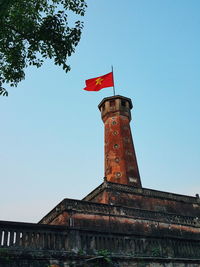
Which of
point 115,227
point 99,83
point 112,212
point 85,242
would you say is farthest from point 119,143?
point 85,242

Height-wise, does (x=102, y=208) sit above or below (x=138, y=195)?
below

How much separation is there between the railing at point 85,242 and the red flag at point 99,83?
594 inches

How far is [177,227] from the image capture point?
1922 cm

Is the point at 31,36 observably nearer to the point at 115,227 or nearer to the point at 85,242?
the point at 85,242

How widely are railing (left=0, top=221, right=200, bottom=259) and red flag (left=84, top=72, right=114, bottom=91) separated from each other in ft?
49.5

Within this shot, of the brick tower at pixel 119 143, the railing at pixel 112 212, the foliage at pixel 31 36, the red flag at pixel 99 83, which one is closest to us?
the foliage at pixel 31 36

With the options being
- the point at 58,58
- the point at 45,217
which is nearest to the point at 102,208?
the point at 45,217

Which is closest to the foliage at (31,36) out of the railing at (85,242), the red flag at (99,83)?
the railing at (85,242)

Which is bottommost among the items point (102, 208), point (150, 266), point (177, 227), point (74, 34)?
point (150, 266)

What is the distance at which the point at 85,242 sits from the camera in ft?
35.2

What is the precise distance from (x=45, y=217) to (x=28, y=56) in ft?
40.8

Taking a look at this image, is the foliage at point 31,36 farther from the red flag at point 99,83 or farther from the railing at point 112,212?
the red flag at point 99,83

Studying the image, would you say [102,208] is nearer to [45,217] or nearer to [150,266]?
[45,217]

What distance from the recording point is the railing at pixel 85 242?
30.9 ft
